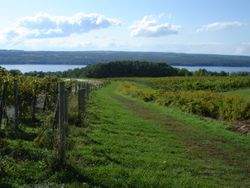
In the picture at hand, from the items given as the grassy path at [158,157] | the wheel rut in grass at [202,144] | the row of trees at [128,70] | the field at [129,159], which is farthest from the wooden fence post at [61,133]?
the row of trees at [128,70]

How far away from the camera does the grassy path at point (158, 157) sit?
11.7m

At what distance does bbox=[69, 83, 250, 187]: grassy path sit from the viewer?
11703 mm

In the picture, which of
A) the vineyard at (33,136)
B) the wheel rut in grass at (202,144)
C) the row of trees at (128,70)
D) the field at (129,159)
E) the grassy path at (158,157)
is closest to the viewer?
the field at (129,159)

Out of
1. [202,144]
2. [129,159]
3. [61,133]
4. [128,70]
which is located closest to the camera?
[61,133]

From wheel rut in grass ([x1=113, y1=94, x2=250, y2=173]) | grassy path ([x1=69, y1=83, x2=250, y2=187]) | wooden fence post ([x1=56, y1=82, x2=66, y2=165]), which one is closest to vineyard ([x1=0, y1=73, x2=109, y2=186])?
wooden fence post ([x1=56, y1=82, x2=66, y2=165])

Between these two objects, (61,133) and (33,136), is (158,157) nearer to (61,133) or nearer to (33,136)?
(33,136)

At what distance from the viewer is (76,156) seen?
13211mm

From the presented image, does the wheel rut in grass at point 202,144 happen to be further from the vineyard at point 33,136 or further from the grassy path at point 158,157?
the vineyard at point 33,136

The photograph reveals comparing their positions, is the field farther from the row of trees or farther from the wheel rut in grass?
the row of trees

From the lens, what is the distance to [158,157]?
15.1 m

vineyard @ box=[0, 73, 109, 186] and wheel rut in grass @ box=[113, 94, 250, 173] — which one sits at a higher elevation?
vineyard @ box=[0, 73, 109, 186]

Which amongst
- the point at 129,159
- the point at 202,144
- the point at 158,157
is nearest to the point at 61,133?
the point at 129,159

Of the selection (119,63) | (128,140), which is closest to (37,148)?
(128,140)

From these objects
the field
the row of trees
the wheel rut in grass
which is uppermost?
the field
